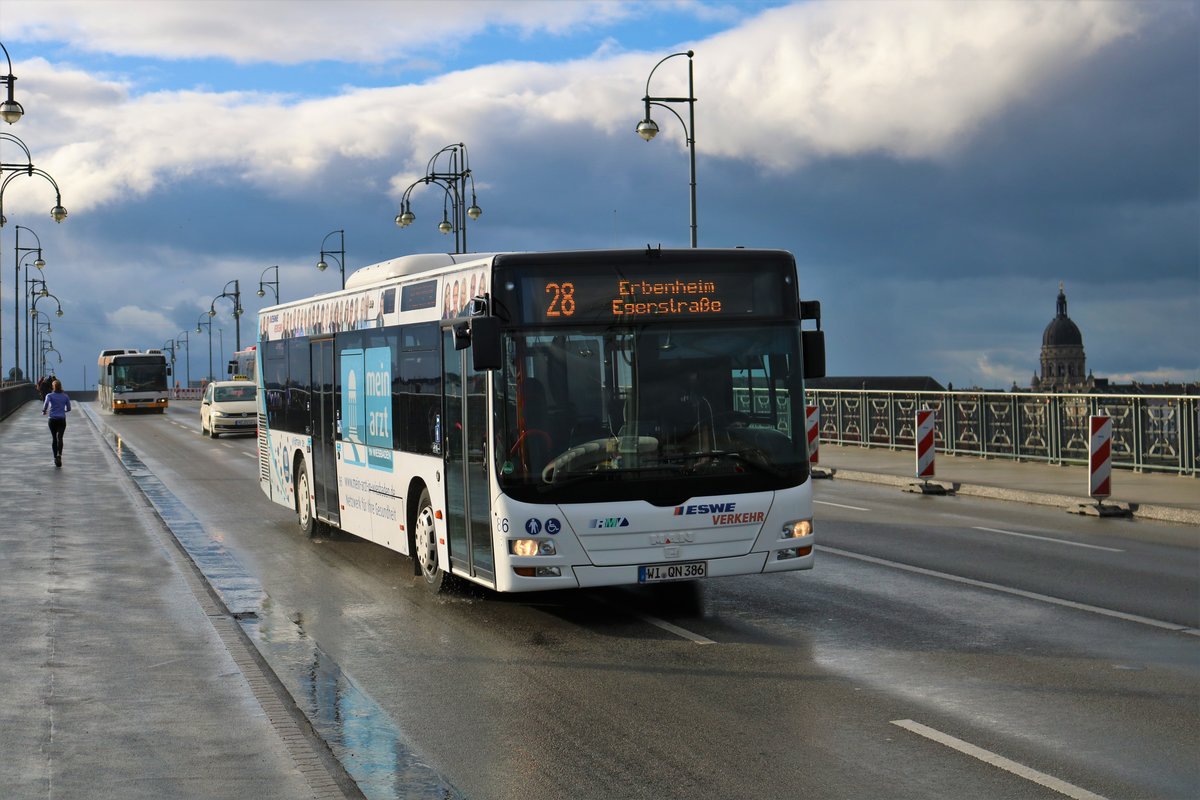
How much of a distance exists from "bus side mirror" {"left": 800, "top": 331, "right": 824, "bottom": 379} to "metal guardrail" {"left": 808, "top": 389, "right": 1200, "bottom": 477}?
1407 cm

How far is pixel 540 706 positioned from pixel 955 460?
71.4ft

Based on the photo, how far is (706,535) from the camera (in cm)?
993

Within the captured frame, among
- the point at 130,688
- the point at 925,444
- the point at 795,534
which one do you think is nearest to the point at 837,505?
the point at 925,444

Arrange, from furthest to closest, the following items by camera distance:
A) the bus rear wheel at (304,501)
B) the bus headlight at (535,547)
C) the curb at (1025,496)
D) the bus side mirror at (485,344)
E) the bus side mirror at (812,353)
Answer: the curb at (1025,496) → the bus rear wheel at (304,501) → the bus side mirror at (812,353) → the bus headlight at (535,547) → the bus side mirror at (485,344)

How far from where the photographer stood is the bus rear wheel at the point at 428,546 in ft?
38.0

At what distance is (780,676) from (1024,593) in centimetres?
397

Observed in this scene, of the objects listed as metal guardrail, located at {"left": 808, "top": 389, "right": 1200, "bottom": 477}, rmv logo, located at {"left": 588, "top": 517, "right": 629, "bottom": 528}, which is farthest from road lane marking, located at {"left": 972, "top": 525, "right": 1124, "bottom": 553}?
metal guardrail, located at {"left": 808, "top": 389, "right": 1200, "bottom": 477}

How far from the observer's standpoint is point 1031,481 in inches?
894

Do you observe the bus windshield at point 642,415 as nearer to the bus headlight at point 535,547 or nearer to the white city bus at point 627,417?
the white city bus at point 627,417

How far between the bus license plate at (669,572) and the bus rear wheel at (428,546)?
7.38 ft

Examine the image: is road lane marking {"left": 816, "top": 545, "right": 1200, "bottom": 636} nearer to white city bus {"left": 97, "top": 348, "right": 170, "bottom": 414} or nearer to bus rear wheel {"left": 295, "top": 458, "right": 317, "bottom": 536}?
bus rear wheel {"left": 295, "top": 458, "right": 317, "bottom": 536}

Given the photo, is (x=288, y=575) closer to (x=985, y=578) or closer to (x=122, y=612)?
(x=122, y=612)

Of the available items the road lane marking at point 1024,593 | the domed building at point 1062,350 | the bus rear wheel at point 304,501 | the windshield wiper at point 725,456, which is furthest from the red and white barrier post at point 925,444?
the domed building at point 1062,350

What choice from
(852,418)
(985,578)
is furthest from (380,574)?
(852,418)
